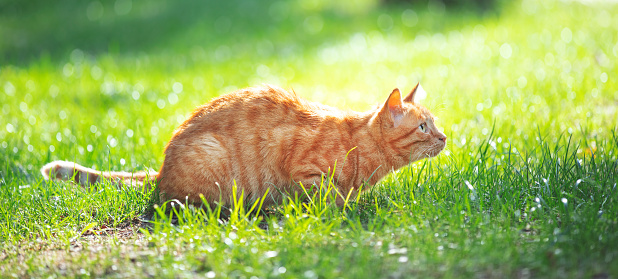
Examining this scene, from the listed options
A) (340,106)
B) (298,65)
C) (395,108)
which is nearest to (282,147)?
(395,108)

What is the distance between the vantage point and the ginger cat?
10.9 ft

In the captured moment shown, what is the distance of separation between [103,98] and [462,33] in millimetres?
6035

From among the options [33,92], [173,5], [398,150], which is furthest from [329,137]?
[173,5]

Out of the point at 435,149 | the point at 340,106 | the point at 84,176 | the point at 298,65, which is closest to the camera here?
the point at 435,149

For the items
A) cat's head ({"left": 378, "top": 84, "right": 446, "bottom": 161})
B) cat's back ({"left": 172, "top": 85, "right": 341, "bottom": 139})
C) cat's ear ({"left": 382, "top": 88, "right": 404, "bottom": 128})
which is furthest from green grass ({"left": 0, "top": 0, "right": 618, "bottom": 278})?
cat's back ({"left": 172, "top": 85, "right": 341, "bottom": 139})

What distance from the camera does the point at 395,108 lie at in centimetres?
341

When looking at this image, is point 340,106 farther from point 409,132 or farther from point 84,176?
point 84,176

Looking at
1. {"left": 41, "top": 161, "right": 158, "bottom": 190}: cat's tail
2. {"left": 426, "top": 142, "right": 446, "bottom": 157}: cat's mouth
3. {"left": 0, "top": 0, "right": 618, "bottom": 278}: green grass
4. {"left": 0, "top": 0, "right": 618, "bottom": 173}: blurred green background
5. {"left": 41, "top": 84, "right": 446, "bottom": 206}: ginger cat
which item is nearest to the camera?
{"left": 0, "top": 0, "right": 618, "bottom": 278}: green grass

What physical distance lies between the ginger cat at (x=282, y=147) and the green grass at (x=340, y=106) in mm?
168

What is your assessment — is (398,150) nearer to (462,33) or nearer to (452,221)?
(452,221)

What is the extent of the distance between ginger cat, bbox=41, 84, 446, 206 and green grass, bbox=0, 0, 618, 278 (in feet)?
0.55

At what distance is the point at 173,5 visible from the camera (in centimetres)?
1345

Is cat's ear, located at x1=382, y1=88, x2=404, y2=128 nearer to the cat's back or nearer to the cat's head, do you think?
the cat's head

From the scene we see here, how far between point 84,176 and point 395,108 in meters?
2.22
